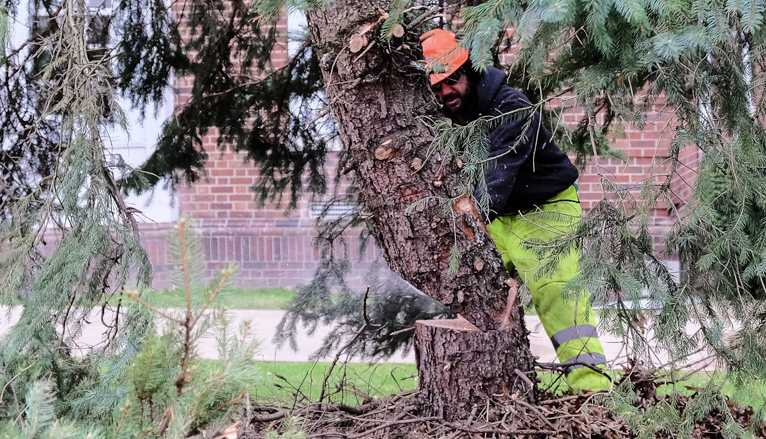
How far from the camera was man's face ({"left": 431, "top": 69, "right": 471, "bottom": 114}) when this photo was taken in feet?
11.3

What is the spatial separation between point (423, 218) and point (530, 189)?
2.85 feet

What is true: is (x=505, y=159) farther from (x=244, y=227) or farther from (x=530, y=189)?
(x=244, y=227)

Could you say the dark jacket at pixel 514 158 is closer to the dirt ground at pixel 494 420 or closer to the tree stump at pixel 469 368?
the tree stump at pixel 469 368

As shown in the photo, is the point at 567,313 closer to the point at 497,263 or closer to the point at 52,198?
the point at 497,263

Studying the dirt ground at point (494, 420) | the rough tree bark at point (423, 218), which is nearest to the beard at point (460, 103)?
the rough tree bark at point (423, 218)

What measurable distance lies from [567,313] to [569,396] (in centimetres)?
46

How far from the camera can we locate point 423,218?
9.71 ft

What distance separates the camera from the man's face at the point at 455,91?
11.3 ft

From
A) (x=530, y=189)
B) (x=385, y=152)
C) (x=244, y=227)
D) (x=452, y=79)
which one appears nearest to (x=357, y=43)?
(x=385, y=152)

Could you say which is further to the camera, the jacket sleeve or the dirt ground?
the jacket sleeve

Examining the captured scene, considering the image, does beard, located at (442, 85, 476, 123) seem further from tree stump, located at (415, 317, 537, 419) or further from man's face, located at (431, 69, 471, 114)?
tree stump, located at (415, 317, 537, 419)

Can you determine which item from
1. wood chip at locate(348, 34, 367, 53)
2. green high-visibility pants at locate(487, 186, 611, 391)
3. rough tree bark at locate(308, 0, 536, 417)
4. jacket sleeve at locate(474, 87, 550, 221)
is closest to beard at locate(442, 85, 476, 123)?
jacket sleeve at locate(474, 87, 550, 221)

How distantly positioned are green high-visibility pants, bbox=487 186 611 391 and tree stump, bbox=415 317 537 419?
1.11ft

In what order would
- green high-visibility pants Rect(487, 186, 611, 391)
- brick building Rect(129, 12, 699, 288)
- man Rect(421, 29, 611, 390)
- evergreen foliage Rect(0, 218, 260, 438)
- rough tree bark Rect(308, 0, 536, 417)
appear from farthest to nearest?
brick building Rect(129, 12, 699, 288) → green high-visibility pants Rect(487, 186, 611, 391) → man Rect(421, 29, 611, 390) → rough tree bark Rect(308, 0, 536, 417) → evergreen foliage Rect(0, 218, 260, 438)
